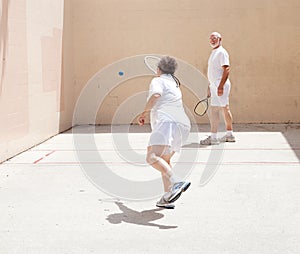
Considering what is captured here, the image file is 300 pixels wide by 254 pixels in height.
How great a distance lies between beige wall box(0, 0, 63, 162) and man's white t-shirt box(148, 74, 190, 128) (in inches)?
97.1

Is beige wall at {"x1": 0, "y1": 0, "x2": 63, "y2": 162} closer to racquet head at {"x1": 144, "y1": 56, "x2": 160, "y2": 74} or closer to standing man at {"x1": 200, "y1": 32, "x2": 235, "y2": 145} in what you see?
racquet head at {"x1": 144, "y1": 56, "x2": 160, "y2": 74}

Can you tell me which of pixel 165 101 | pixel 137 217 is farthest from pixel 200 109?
pixel 137 217

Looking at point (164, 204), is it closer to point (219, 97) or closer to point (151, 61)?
point (219, 97)

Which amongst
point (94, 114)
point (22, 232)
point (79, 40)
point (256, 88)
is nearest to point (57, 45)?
point (79, 40)

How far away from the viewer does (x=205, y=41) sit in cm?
878

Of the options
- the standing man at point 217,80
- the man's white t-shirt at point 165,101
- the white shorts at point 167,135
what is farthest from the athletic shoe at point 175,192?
the standing man at point 217,80

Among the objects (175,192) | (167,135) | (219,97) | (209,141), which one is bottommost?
(209,141)

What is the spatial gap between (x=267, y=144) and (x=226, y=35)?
8.49 ft

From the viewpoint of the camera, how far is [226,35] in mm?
8727

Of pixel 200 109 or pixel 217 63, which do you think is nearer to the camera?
pixel 217 63

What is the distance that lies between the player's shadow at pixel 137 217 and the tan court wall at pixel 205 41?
192 inches

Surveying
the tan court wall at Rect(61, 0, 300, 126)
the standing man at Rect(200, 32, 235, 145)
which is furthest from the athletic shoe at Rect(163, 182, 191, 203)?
the tan court wall at Rect(61, 0, 300, 126)

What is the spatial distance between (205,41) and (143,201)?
511cm

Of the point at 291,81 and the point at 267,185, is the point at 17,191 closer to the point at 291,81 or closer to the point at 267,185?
the point at 267,185
